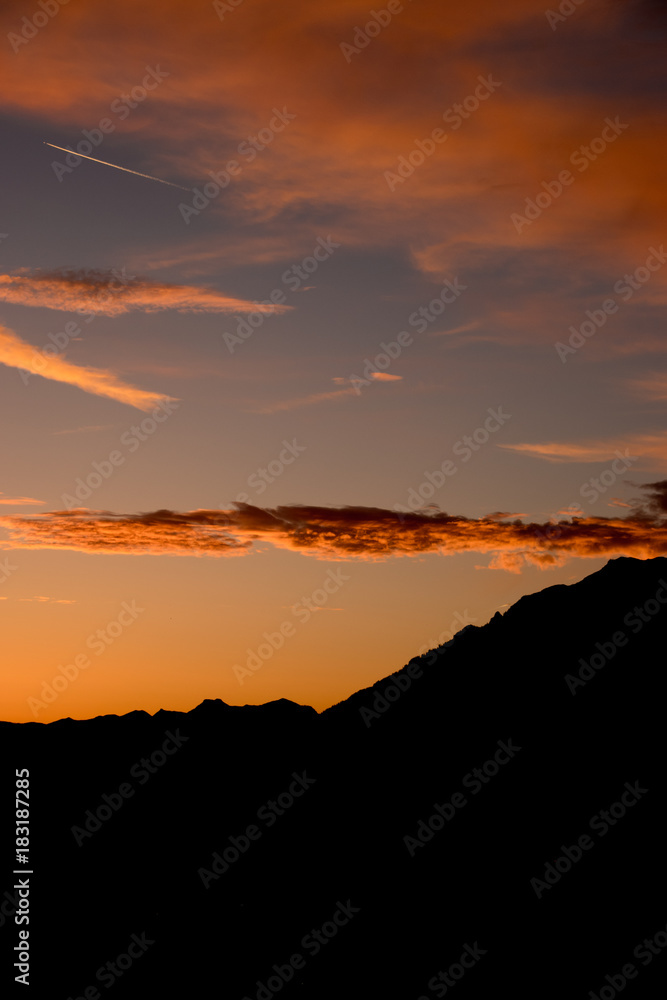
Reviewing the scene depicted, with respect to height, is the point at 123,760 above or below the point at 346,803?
below

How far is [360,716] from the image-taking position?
174250 mm

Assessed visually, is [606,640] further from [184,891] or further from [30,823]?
[30,823]

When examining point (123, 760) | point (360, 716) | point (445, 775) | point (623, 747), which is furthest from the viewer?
point (123, 760)

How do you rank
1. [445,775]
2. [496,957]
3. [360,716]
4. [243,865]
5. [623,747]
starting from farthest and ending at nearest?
1. [360,716]
2. [243,865]
3. [445,775]
4. [623,747]
5. [496,957]

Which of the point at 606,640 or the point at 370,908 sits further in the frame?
the point at 606,640

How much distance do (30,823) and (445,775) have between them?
82.7 metres

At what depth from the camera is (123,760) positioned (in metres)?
200

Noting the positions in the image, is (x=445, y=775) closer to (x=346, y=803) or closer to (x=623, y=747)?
(x=346, y=803)

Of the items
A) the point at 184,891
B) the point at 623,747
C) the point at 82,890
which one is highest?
the point at 623,747

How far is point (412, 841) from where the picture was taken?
13438 cm

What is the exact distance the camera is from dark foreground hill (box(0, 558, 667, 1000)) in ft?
371

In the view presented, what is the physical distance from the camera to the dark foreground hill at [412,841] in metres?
113

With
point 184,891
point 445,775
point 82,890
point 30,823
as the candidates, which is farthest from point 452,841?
point 30,823

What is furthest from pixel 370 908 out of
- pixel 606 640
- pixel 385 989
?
pixel 606 640
